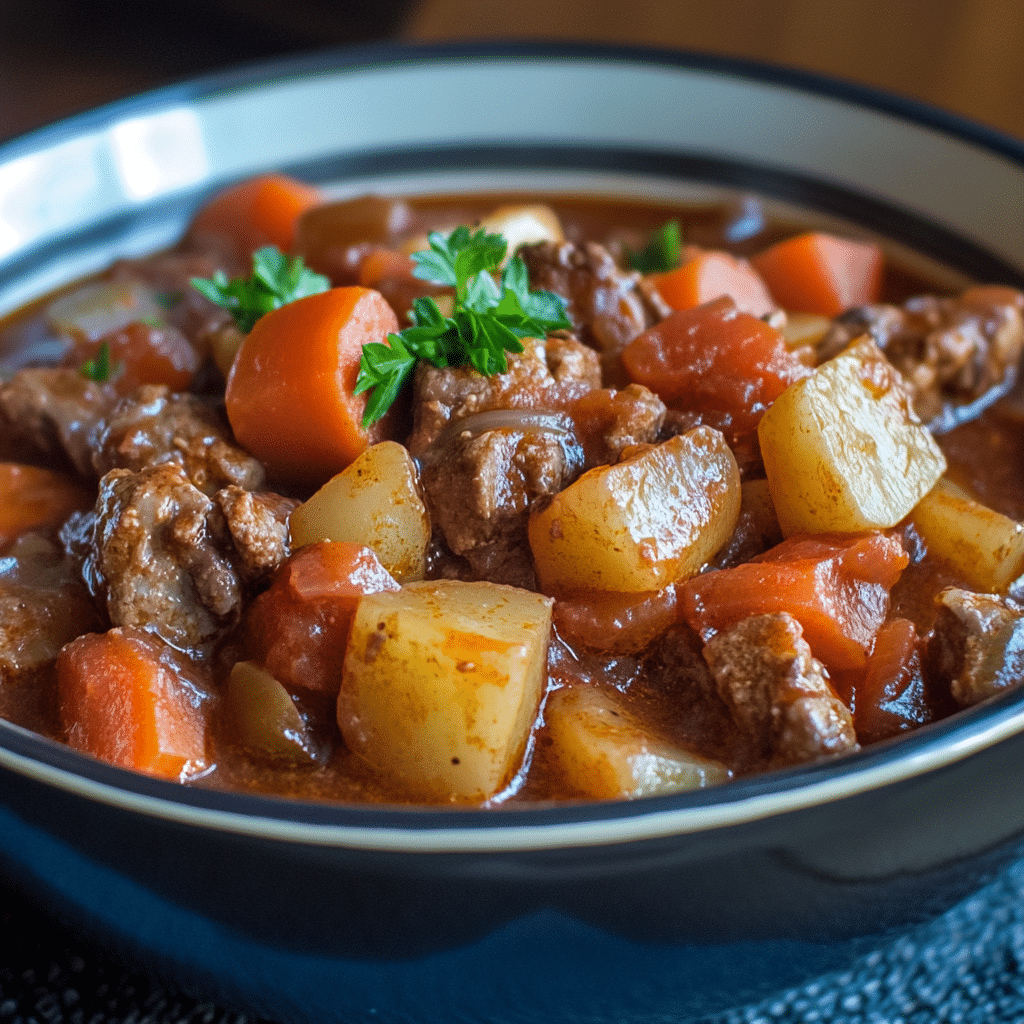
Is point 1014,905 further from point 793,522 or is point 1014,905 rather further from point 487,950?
point 487,950

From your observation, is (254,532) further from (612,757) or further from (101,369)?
(101,369)

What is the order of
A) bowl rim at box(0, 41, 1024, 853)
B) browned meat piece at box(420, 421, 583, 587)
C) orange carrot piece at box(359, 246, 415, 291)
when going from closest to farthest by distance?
bowl rim at box(0, 41, 1024, 853) → browned meat piece at box(420, 421, 583, 587) → orange carrot piece at box(359, 246, 415, 291)

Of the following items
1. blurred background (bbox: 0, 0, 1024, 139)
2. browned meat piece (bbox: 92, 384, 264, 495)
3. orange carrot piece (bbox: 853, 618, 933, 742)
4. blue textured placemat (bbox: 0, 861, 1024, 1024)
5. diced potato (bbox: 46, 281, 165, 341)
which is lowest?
blue textured placemat (bbox: 0, 861, 1024, 1024)

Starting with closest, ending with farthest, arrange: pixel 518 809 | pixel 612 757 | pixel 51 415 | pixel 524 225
→ pixel 518 809 < pixel 612 757 < pixel 51 415 < pixel 524 225

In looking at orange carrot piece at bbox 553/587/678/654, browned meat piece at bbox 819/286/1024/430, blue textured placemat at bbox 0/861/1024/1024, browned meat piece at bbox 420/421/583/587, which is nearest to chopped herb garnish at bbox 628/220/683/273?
browned meat piece at bbox 819/286/1024/430

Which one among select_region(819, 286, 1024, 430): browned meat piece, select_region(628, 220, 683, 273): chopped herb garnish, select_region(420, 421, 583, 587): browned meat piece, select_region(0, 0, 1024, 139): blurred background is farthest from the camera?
select_region(0, 0, 1024, 139): blurred background

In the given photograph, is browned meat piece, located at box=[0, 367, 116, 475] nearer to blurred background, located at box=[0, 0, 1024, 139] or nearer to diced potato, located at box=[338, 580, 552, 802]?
diced potato, located at box=[338, 580, 552, 802]

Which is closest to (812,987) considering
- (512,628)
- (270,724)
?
(512,628)
